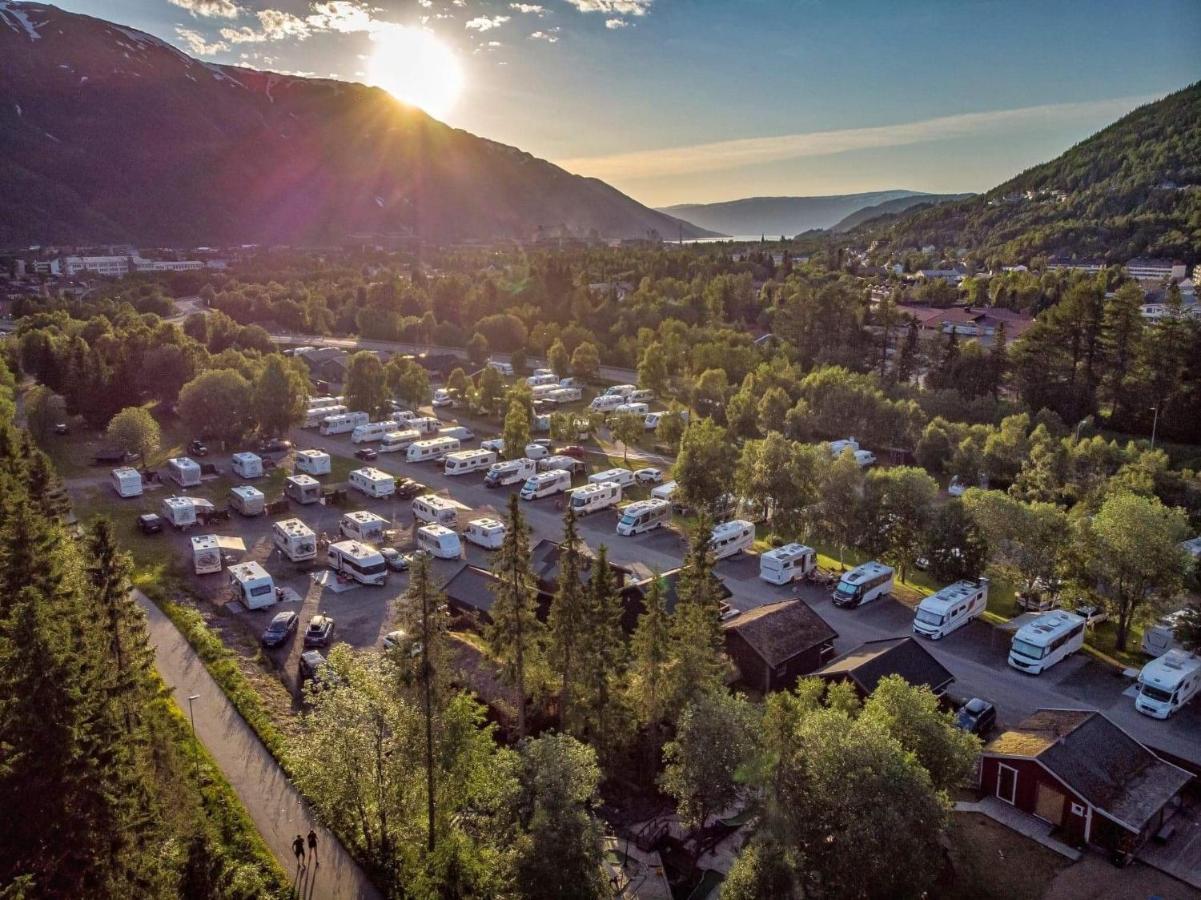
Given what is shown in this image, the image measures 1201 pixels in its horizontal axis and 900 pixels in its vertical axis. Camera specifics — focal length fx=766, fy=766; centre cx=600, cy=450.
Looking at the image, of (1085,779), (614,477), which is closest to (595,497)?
(614,477)

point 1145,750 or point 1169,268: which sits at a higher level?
point 1169,268

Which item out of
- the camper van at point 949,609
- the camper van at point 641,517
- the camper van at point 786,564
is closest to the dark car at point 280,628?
the camper van at point 641,517

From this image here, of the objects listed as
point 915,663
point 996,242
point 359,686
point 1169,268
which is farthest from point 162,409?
point 996,242

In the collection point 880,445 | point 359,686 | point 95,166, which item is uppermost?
point 95,166

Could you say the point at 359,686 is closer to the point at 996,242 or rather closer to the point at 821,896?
the point at 821,896

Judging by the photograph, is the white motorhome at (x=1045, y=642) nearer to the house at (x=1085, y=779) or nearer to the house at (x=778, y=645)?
the house at (x=1085, y=779)

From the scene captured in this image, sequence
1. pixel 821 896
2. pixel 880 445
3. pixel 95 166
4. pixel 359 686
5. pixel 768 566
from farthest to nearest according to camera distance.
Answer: pixel 95 166
pixel 880 445
pixel 768 566
pixel 359 686
pixel 821 896

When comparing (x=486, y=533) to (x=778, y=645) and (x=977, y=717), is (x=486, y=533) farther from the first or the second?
(x=977, y=717)
